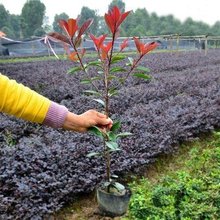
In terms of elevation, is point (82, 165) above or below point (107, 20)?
below

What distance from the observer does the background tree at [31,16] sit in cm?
5328

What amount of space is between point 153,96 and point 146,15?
194 feet

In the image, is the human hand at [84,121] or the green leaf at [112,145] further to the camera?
the green leaf at [112,145]

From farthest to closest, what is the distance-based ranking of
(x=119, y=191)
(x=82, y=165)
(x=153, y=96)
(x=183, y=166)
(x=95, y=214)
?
(x=153, y=96) → (x=183, y=166) → (x=82, y=165) → (x=95, y=214) → (x=119, y=191)

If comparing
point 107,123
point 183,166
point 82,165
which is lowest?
point 183,166

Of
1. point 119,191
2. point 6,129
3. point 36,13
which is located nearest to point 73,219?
point 119,191

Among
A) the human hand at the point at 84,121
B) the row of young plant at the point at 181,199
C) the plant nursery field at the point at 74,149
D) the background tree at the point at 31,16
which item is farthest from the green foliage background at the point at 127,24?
the human hand at the point at 84,121

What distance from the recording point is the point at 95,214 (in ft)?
10.4

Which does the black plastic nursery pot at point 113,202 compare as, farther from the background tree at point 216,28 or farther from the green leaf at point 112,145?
the background tree at point 216,28

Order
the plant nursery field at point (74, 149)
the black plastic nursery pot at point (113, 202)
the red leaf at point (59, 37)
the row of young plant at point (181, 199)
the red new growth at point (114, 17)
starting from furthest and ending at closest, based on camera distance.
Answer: the plant nursery field at point (74, 149)
the black plastic nursery pot at point (113, 202)
the row of young plant at point (181, 199)
the red leaf at point (59, 37)
the red new growth at point (114, 17)

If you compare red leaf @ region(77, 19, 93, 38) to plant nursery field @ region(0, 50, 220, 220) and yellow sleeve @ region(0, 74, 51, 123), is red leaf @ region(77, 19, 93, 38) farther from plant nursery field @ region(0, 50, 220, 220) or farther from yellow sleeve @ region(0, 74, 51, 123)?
plant nursery field @ region(0, 50, 220, 220)

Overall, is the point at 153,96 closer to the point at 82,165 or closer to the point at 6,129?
the point at 6,129

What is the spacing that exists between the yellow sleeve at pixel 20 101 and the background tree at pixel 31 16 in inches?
2136

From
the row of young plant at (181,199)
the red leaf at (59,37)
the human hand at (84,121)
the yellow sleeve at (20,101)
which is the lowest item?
the row of young plant at (181,199)
